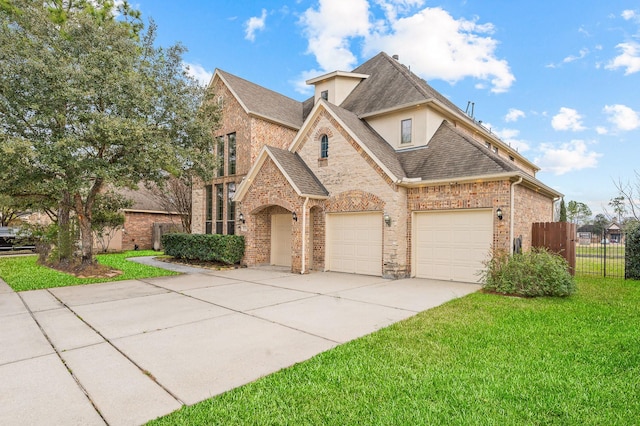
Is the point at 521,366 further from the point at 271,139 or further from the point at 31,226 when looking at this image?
the point at 31,226

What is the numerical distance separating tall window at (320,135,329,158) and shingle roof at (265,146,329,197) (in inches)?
35.7

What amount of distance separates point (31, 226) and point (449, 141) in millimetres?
20596

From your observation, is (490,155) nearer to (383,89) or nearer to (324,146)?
(324,146)

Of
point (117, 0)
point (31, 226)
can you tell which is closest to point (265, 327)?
point (31, 226)

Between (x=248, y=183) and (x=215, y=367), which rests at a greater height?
(x=248, y=183)

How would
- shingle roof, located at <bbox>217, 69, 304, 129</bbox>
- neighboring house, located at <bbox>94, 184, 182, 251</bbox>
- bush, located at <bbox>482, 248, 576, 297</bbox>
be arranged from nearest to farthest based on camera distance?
1. bush, located at <bbox>482, 248, 576, 297</bbox>
2. shingle roof, located at <bbox>217, 69, 304, 129</bbox>
3. neighboring house, located at <bbox>94, 184, 182, 251</bbox>

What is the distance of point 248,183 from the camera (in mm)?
14883

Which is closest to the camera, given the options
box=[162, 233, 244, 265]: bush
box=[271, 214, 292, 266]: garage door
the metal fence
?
the metal fence

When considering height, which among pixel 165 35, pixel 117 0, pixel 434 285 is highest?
pixel 117 0

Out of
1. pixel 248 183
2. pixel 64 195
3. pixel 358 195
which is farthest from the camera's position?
pixel 248 183

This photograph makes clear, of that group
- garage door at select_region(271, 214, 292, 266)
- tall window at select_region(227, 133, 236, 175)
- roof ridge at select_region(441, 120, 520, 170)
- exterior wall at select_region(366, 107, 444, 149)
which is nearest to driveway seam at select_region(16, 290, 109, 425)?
garage door at select_region(271, 214, 292, 266)

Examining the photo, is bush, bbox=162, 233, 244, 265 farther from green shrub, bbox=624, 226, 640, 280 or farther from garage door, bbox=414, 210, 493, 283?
green shrub, bbox=624, 226, 640, 280

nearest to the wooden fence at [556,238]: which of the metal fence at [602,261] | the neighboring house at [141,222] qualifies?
the metal fence at [602,261]

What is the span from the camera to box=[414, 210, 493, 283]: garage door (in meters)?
10.7
